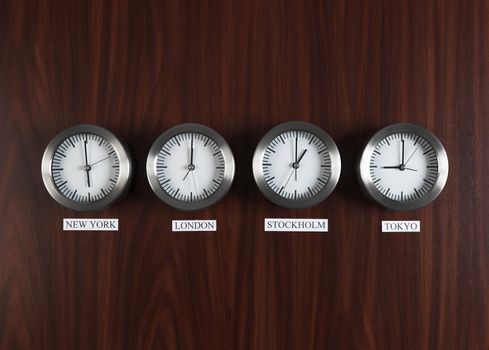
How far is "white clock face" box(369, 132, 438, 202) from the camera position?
5.01 feet


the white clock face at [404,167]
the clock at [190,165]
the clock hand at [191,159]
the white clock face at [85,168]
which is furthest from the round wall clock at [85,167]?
the white clock face at [404,167]

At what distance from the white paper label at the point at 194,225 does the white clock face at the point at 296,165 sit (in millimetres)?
291

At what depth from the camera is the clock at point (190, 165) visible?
4.97 feet

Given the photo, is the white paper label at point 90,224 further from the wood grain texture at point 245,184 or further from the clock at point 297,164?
the clock at point 297,164

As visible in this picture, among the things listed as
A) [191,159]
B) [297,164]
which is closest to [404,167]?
[297,164]

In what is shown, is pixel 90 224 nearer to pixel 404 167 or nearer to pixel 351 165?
pixel 351 165

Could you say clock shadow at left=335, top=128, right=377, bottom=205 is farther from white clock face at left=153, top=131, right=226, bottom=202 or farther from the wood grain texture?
white clock face at left=153, top=131, right=226, bottom=202

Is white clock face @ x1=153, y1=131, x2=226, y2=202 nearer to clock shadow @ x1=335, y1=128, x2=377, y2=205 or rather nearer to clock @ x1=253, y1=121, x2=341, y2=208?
clock @ x1=253, y1=121, x2=341, y2=208

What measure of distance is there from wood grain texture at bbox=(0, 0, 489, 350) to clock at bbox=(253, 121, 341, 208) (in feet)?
0.32

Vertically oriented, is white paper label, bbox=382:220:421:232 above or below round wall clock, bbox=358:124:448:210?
below

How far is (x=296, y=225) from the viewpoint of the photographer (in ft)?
5.19

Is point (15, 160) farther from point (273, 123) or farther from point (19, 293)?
point (273, 123)

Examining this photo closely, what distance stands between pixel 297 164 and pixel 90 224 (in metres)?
0.87

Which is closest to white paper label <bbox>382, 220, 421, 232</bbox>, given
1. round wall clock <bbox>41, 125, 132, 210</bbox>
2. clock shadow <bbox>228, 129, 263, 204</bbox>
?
clock shadow <bbox>228, 129, 263, 204</bbox>
